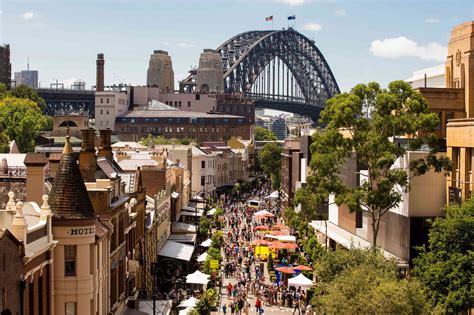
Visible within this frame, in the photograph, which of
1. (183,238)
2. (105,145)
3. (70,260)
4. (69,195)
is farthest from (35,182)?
(183,238)

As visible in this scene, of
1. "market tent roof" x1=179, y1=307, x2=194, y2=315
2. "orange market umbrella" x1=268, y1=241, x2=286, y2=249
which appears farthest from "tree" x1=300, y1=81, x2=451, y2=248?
"orange market umbrella" x1=268, y1=241, x2=286, y2=249

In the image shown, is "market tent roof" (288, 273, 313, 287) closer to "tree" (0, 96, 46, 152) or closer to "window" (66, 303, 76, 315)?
"window" (66, 303, 76, 315)

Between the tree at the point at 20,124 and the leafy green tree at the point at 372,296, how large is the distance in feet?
294

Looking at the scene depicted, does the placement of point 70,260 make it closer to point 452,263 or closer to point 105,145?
point 452,263

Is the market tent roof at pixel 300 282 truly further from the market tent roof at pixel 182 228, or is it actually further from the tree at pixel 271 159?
the tree at pixel 271 159

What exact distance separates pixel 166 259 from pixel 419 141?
67.6ft

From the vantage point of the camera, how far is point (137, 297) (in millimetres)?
46344

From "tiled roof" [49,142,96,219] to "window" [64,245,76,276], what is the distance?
41.6 inches

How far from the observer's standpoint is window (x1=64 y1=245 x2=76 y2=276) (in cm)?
3127

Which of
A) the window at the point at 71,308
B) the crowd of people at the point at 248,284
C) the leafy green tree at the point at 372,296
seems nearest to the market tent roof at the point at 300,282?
the crowd of people at the point at 248,284

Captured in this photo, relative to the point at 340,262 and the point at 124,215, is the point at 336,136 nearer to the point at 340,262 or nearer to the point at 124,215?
the point at 340,262

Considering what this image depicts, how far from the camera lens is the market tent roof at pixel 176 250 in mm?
64000

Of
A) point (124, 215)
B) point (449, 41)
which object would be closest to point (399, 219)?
point (449, 41)

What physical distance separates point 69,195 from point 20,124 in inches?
3823
